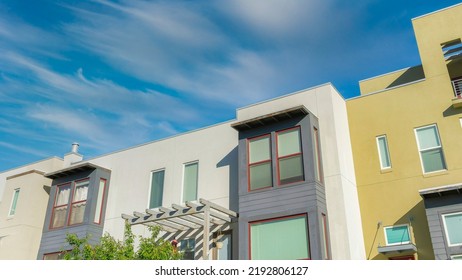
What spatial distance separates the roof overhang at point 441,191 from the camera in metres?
11.7

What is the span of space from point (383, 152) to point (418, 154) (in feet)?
3.71

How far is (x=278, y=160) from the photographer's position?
542 inches

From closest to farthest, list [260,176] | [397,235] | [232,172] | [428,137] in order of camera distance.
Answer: [397,235]
[428,137]
[260,176]
[232,172]

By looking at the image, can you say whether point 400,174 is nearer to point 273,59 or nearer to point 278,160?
point 278,160

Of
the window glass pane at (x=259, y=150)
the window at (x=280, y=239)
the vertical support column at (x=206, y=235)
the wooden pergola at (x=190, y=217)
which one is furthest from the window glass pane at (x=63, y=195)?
the window at (x=280, y=239)

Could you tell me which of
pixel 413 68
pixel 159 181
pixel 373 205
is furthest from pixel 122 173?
pixel 413 68

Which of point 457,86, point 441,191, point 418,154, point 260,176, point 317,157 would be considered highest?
point 457,86

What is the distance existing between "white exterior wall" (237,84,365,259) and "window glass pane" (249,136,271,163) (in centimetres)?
149

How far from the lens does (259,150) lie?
1437 centimetres

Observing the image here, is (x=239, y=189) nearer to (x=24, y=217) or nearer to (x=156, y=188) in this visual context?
(x=156, y=188)

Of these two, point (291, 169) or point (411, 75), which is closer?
point (291, 169)

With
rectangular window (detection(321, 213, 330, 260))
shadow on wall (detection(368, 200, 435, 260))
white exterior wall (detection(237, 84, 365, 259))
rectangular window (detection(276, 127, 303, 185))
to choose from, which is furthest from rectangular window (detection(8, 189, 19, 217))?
shadow on wall (detection(368, 200, 435, 260))

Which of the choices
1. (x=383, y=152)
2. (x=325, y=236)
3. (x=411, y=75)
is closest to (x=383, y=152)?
(x=383, y=152)

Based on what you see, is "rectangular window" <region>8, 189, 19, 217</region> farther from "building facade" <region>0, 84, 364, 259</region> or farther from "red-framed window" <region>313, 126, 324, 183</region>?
"red-framed window" <region>313, 126, 324, 183</region>
